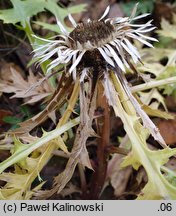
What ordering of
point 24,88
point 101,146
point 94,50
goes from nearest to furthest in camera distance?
point 94,50
point 101,146
point 24,88

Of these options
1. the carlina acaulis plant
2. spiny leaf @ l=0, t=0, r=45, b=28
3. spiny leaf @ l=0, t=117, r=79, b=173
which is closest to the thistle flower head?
the carlina acaulis plant

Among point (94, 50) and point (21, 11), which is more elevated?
point (21, 11)

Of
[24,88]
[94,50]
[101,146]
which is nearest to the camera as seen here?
[94,50]

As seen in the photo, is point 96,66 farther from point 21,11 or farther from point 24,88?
point 21,11

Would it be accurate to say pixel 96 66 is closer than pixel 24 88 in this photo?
Yes

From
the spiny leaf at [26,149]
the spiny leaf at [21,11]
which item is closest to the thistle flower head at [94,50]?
the spiny leaf at [26,149]

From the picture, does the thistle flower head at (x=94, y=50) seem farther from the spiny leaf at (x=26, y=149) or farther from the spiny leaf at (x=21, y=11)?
the spiny leaf at (x=21, y=11)

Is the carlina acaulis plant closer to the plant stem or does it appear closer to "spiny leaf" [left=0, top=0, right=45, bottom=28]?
the plant stem

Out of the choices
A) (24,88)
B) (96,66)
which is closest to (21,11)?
(24,88)

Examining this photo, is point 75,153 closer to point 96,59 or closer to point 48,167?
point 96,59

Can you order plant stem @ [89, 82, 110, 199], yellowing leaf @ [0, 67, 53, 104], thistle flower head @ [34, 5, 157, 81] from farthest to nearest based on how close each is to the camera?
1. yellowing leaf @ [0, 67, 53, 104]
2. plant stem @ [89, 82, 110, 199]
3. thistle flower head @ [34, 5, 157, 81]

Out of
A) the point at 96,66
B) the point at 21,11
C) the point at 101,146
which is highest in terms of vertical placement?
the point at 21,11
